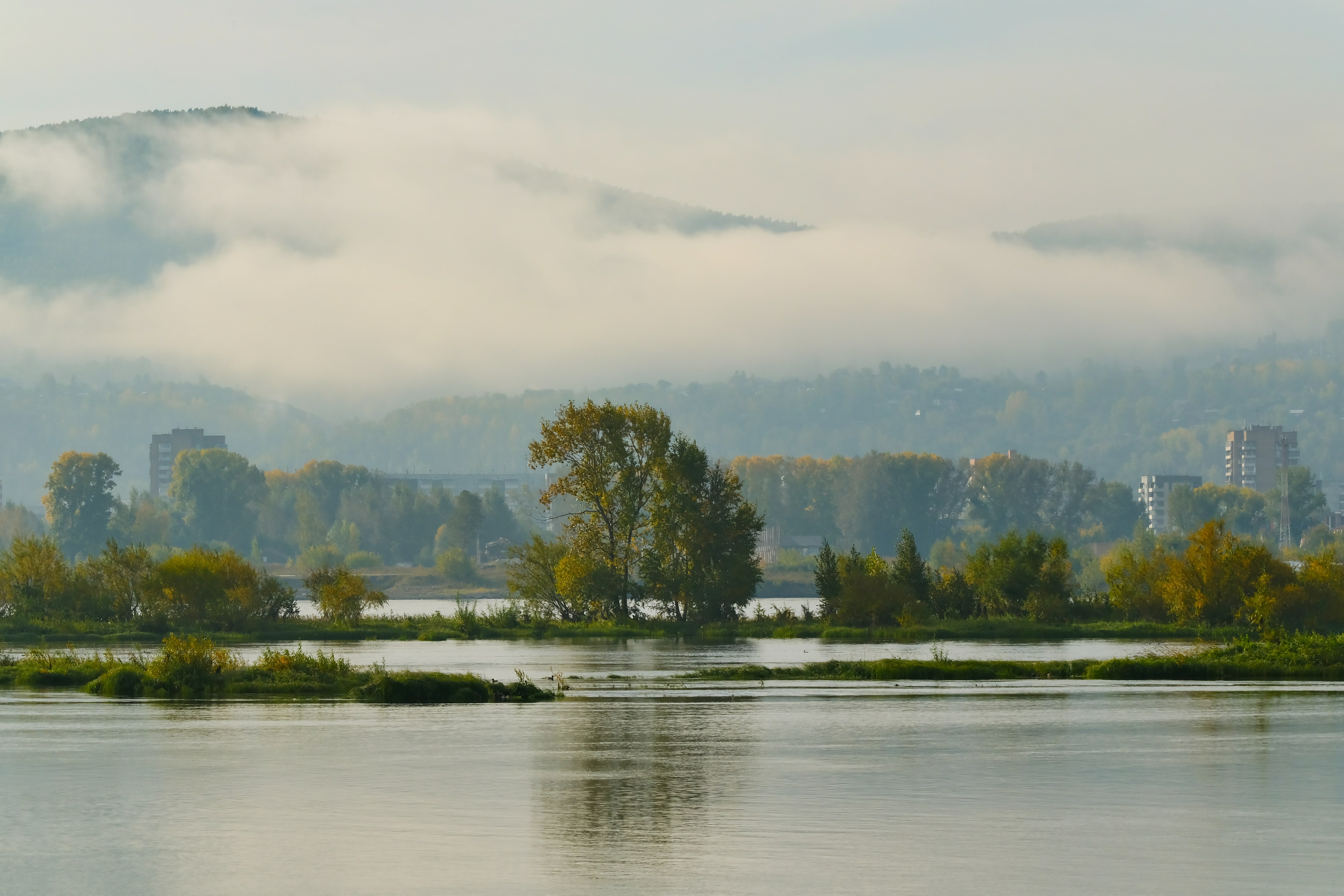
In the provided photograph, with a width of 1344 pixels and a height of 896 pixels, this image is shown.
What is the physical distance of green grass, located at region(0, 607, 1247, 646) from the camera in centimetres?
6675

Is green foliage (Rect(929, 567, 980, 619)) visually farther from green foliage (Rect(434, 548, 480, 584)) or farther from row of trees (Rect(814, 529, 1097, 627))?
green foliage (Rect(434, 548, 480, 584))

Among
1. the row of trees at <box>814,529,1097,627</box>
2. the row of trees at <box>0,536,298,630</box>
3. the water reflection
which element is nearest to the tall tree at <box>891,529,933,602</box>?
the row of trees at <box>814,529,1097,627</box>

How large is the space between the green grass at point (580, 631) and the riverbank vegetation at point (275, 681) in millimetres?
23462

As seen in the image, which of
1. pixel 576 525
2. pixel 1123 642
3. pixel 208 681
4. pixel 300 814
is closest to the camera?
pixel 300 814

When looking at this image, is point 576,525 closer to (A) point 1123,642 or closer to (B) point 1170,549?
(A) point 1123,642

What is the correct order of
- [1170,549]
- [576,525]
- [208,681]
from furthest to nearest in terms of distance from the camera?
[1170,549] < [576,525] < [208,681]

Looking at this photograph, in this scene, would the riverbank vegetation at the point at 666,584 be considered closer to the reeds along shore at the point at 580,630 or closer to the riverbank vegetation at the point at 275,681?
the reeds along shore at the point at 580,630

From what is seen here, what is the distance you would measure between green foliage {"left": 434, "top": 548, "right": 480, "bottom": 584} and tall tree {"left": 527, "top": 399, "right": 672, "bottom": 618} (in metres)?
110

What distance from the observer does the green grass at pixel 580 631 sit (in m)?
66.8

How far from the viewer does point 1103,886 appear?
1612 centimetres

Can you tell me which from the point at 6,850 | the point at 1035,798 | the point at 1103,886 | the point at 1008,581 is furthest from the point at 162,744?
the point at 1008,581

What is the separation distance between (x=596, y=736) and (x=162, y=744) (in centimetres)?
742

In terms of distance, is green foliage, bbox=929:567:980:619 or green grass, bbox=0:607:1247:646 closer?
green grass, bbox=0:607:1247:646

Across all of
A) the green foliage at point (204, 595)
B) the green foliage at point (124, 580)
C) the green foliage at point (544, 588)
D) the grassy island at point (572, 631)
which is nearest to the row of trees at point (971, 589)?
the grassy island at point (572, 631)
